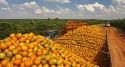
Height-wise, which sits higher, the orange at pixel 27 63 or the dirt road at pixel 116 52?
the orange at pixel 27 63

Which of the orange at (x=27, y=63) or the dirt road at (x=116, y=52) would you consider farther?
the dirt road at (x=116, y=52)

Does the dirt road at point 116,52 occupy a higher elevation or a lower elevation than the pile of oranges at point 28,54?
lower

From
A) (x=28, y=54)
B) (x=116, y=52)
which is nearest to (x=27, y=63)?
(x=28, y=54)

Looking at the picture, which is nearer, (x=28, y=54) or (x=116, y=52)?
(x=28, y=54)

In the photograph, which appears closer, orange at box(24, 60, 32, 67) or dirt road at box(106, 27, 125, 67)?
orange at box(24, 60, 32, 67)

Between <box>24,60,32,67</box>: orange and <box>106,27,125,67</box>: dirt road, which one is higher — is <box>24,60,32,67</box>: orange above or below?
above

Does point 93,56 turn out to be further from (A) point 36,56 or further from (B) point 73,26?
(B) point 73,26

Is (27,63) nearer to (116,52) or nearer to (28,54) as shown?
(28,54)

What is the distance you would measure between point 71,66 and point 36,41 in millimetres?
979

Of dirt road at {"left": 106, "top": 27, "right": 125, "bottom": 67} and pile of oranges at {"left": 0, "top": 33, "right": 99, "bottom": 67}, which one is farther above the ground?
pile of oranges at {"left": 0, "top": 33, "right": 99, "bottom": 67}

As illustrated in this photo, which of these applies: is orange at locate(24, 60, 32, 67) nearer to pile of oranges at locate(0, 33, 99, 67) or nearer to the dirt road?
pile of oranges at locate(0, 33, 99, 67)

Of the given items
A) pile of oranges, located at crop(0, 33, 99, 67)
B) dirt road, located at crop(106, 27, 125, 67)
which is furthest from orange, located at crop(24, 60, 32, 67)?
dirt road, located at crop(106, 27, 125, 67)

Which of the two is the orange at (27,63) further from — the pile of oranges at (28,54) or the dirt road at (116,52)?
the dirt road at (116,52)

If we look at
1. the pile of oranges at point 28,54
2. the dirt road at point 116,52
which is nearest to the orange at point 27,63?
the pile of oranges at point 28,54
